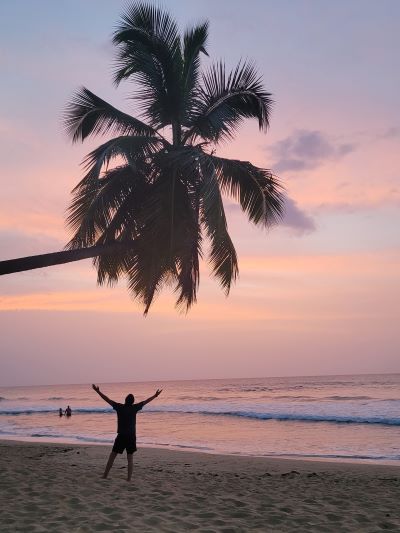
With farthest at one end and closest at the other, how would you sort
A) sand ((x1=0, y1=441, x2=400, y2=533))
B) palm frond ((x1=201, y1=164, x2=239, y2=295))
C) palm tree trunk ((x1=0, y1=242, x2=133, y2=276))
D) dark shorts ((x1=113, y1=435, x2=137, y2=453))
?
palm frond ((x1=201, y1=164, x2=239, y2=295)) < dark shorts ((x1=113, y1=435, x2=137, y2=453)) < palm tree trunk ((x1=0, y1=242, x2=133, y2=276)) < sand ((x1=0, y1=441, x2=400, y2=533))

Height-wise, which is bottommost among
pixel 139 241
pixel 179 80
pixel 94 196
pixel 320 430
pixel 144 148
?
pixel 320 430

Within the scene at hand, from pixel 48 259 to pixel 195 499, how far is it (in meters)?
4.84

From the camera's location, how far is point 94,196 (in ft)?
41.5

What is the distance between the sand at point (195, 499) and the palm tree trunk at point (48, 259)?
3604 millimetres

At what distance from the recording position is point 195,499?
8.48m

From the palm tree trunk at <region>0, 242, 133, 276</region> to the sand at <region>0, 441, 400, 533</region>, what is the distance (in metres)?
3.60

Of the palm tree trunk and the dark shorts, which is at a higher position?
the palm tree trunk

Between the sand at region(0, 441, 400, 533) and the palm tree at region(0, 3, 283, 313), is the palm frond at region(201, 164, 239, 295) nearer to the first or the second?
the palm tree at region(0, 3, 283, 313)

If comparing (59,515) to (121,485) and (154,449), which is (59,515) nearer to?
(121,485)

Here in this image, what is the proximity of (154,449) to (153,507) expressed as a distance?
12512 millimetres

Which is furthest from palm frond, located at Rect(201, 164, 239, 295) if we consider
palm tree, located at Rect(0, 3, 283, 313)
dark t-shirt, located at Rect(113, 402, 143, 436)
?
dark t-shirt, located at Rect(113, 402, 143, 436)

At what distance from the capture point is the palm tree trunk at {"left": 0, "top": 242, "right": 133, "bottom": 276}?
28.5 feet

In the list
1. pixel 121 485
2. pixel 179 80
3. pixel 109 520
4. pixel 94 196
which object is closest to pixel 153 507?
pixel 109 520

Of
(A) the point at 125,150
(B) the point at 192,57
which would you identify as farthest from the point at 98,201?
(B) the point at 192,57
